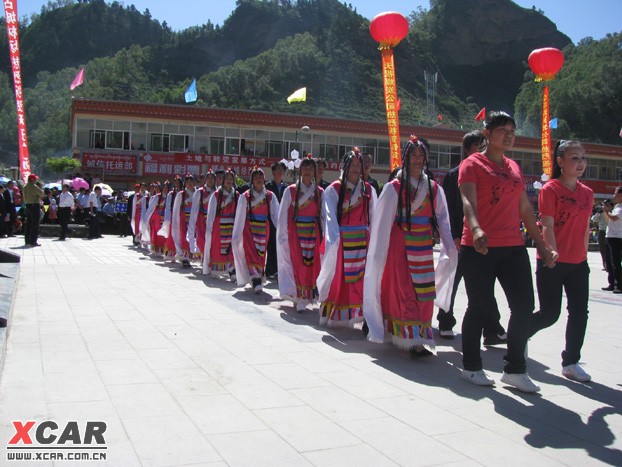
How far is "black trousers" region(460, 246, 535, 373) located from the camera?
4.13m

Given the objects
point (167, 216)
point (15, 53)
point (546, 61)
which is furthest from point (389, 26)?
point (15, 53)

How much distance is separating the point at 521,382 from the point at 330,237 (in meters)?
2.26

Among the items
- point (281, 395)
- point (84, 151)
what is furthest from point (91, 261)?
point (84, 151)

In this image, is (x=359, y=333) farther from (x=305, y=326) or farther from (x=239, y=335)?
(x=239, y=335)

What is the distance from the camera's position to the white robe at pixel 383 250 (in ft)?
16.9

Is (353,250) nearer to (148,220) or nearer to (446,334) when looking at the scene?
(446,334)

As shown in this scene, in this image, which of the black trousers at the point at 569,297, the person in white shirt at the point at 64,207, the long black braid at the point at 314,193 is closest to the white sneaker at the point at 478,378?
the black trousers at the point at 569,297

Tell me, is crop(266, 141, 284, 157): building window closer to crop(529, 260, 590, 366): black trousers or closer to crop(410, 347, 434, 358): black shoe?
crop(410, 347, 434, 358): black shoe

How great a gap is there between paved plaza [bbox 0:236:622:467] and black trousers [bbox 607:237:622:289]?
3906mm

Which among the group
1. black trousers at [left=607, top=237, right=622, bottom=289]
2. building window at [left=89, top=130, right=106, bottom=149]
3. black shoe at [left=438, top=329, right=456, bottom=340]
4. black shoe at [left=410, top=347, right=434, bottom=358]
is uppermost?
building window at [left=89, top=130, right=106, bottom=149]

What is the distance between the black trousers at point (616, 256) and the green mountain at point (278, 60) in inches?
2684

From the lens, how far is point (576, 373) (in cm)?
457

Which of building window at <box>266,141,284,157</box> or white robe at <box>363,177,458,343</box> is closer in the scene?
white robe at <box>363,177,458,343</box>

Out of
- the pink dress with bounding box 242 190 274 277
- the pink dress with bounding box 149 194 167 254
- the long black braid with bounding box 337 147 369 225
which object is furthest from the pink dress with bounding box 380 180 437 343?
the pink dress with bounding box 149 194 167 254
